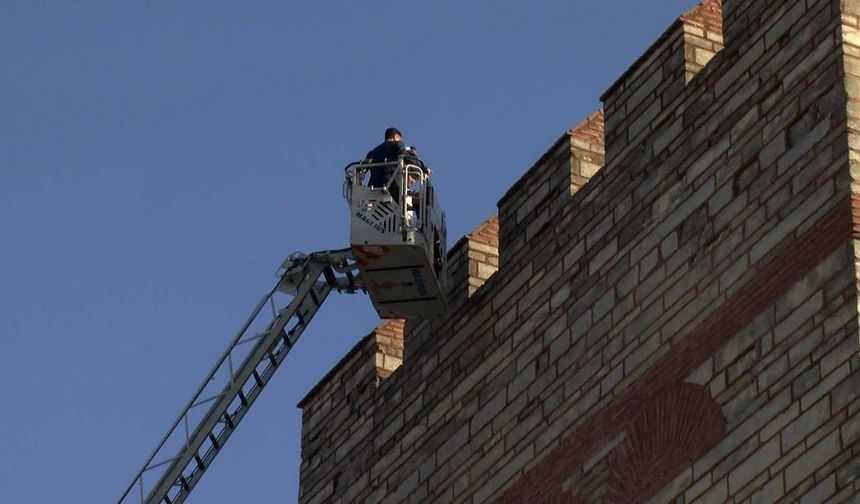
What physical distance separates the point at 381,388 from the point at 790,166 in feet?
17.6

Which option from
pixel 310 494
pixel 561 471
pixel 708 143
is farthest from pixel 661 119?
pixel 310 494

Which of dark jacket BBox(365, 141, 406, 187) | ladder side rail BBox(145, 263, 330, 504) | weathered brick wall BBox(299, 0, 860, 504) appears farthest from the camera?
ladder side rail BBox(145, 263, 330, 504)

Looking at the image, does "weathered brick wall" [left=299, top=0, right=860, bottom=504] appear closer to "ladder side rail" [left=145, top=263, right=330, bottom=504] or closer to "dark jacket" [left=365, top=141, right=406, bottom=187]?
"dark jacket" [left=365, top=141, right=406, bottom=187]

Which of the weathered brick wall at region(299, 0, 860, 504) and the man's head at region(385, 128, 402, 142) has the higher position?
the man's head at region(385, 128, 402, 142)

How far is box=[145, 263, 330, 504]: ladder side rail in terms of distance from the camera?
81.5 feet

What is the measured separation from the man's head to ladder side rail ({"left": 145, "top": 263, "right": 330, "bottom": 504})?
197cm

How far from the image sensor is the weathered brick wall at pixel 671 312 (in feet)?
56.2

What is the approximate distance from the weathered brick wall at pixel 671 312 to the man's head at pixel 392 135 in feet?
5.59

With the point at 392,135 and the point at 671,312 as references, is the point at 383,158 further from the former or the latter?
the point at 671,312

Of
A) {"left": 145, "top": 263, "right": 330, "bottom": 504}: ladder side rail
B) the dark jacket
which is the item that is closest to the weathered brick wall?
the dark jacket

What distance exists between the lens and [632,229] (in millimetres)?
19547

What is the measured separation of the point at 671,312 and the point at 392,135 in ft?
17.0

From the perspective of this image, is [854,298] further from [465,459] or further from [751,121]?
[465,459]

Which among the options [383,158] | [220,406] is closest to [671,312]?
[383,158]
